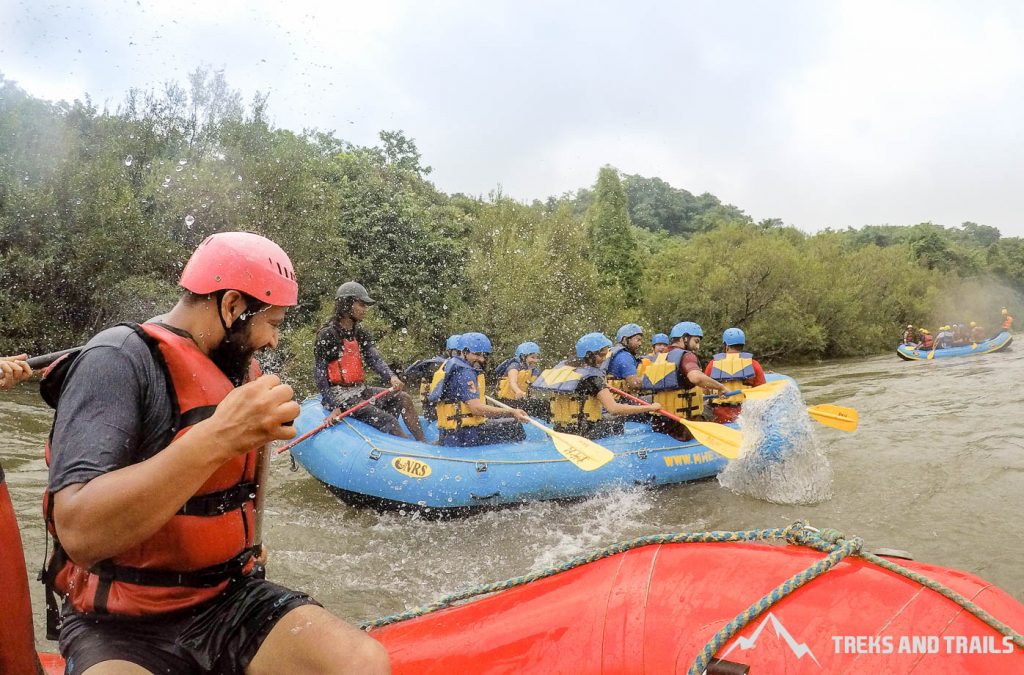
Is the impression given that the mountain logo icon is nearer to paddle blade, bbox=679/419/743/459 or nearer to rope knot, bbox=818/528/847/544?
rope knot, bbox=818/528/847/544

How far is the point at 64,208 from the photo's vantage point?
13758 mm

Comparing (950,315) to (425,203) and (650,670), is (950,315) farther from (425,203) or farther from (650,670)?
(650,670)

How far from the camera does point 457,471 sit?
5.78 m

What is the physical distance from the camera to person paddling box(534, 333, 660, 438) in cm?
651

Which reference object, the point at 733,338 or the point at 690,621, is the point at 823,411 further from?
the point at 690,621

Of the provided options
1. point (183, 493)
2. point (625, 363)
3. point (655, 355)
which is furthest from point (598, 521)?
point (183, 493)

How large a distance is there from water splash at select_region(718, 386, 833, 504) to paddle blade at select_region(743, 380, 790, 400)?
0.17ft

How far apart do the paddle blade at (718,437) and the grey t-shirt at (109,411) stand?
5397 mm

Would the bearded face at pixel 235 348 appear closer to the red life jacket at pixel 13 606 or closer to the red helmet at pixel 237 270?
the red helmet at pixel 237 270

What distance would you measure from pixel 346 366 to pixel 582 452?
2.70 meters

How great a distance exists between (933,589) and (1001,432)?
9462mm

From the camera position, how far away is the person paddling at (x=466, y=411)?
244 inches

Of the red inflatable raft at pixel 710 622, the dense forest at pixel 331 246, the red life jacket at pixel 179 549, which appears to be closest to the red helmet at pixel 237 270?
the red life jacket at pixel 179 549

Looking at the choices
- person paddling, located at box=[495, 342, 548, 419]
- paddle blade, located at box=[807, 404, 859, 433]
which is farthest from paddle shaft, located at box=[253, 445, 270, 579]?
paddle blade, located at box=[807, 404, 859, 433]
